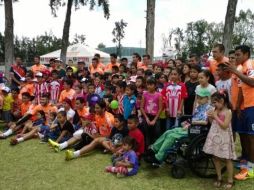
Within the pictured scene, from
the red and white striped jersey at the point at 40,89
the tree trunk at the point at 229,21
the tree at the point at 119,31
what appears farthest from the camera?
the tree at the point at 119,31

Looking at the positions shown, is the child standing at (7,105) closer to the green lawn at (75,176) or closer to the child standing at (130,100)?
the green lawn at (75,176)

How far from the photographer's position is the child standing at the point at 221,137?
5621mm

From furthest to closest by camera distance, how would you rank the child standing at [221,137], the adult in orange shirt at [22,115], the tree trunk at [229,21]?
the tree trunk at [229,21]
the adult in orange shirt at [22,115]
the child standing at [221,137]

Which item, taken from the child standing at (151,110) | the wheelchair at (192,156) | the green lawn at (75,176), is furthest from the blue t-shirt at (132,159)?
the child standing at (151,110)

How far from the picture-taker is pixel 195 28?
242 feet

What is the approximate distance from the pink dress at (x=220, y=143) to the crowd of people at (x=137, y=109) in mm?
14

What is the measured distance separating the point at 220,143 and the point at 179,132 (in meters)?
0.76

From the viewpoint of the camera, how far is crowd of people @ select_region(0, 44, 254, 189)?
5980mm

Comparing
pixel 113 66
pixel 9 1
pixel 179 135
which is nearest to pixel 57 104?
pixel 113 66

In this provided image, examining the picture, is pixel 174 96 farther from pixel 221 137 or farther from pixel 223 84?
pixel 221 137

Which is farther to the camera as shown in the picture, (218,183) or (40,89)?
(40,89)

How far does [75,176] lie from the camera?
6.45 metres

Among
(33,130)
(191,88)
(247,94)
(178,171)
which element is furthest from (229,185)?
(33,130)

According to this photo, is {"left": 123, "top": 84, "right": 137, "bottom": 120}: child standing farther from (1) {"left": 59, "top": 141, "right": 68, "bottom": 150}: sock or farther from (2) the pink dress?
(2) the pink dress
